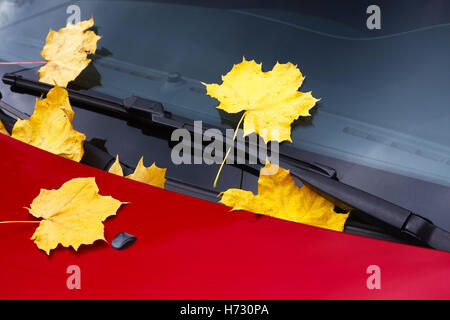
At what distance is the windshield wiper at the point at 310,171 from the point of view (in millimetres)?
1122

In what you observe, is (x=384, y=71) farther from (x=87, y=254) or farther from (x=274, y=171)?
(x=87, y=254)

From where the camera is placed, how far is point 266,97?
56.1 inches

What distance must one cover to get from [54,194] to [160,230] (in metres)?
0.35

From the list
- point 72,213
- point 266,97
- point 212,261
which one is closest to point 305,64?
point 266,97

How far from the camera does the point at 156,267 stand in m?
1.12

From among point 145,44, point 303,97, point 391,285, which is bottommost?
point 391,285

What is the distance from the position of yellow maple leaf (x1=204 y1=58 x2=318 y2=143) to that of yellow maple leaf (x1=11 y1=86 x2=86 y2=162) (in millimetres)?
470

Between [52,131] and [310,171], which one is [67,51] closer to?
[52,131]

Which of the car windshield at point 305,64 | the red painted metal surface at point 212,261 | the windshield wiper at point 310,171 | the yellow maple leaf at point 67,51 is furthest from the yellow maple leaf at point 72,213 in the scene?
the yellow maple leaf at point 67,51

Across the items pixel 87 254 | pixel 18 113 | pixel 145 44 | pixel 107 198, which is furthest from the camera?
pixel 145 44

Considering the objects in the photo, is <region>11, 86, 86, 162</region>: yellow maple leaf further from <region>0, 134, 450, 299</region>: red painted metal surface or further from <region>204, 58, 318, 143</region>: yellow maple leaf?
<region>204, 58, 318, 143</region>: yellow maple leaf

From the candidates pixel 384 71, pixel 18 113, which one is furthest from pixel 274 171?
pixel 18 113

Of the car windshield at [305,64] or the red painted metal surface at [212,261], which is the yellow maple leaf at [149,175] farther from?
the car windshield at [305,64]

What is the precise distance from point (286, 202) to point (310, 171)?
125 millimetres
